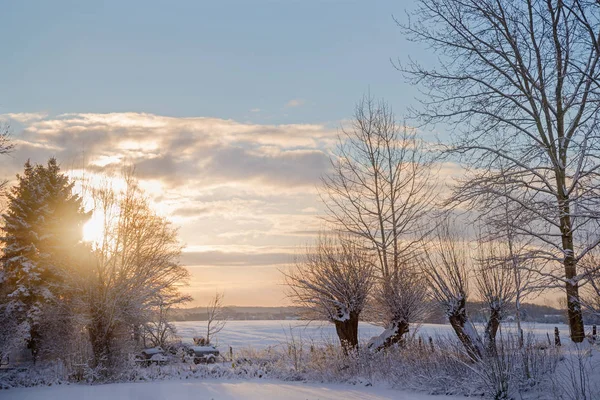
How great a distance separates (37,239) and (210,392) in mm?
16423

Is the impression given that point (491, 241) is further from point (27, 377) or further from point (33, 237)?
point (33, 237)

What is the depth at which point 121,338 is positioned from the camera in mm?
21438

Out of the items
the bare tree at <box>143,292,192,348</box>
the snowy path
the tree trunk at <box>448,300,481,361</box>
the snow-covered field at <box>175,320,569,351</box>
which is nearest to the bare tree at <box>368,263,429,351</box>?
the snow-covered field at <box>175,320,569,351</box>

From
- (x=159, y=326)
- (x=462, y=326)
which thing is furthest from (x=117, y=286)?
(x=462, y=326)

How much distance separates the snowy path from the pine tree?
24.4ft

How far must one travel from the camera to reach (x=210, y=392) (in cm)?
1516

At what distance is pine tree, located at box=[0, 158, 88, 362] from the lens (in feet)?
82.3

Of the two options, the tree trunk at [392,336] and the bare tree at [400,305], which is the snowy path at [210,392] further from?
the bare tree at [400,305]

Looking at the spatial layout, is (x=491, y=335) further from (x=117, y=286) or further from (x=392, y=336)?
(x=117, y=286)

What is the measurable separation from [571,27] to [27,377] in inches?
833

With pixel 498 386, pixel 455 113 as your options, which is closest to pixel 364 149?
pixel 455 113

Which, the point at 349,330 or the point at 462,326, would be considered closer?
the point at 462,326

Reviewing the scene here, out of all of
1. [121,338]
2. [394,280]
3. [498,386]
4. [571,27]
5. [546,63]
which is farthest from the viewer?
[121,338]

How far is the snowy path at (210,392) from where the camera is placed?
13.7 metres
